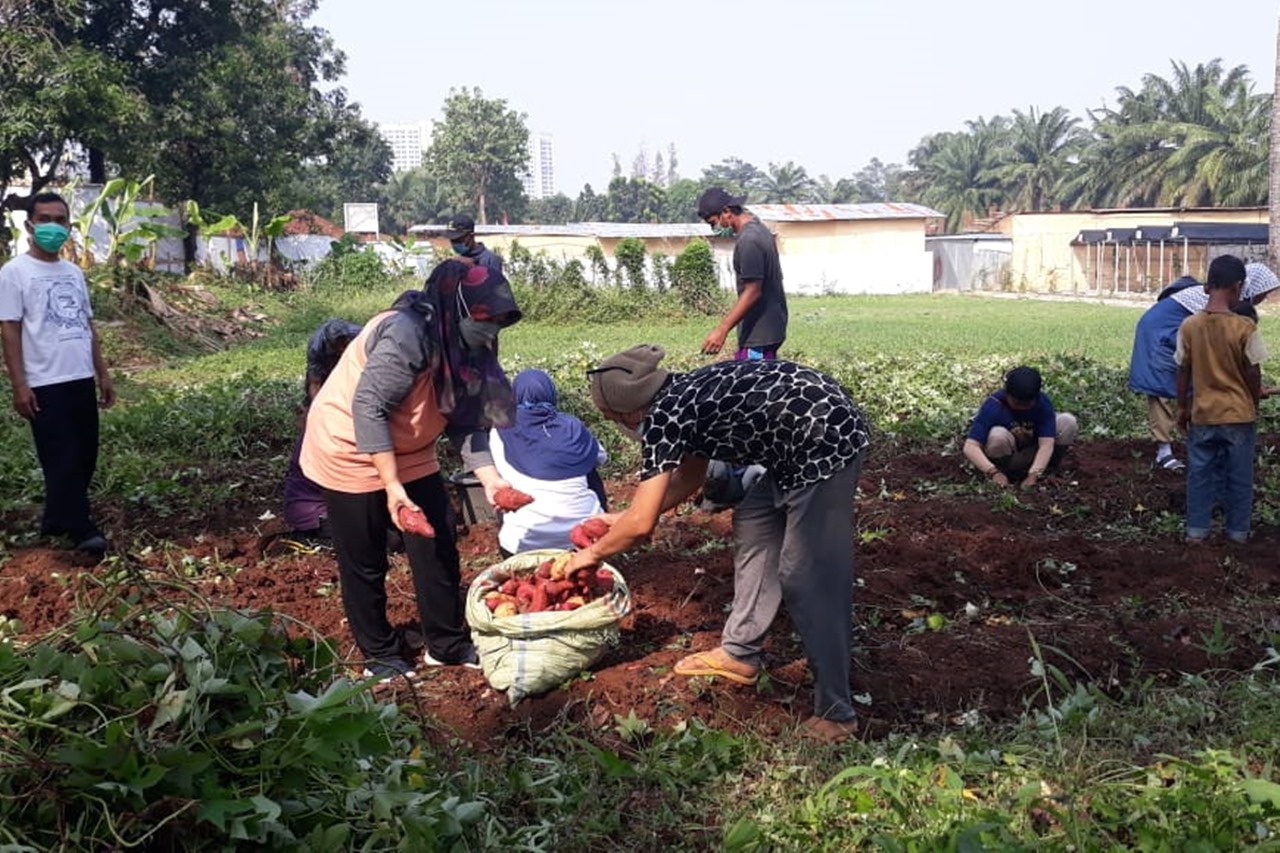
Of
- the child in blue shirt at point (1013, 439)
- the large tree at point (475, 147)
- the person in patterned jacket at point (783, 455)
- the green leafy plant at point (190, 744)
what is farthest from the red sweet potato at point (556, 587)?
the large tree at point (475, 147)

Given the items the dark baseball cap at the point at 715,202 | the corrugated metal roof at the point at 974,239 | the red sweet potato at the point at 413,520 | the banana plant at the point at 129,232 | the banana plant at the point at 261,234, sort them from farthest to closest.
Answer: the corrugated metal roof at the point at 974,239, the banana plant at the point at 261,234, the banana plant at the point at 129,232, the dark baseball cap at the point at 715,202, the red sweet potato at the point at 413,520

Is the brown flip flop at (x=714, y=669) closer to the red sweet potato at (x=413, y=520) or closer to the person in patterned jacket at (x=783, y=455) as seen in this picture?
the person in patterned jacket at (x=783, y=455)

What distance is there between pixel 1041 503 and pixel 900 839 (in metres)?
4.46

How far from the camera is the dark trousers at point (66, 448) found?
19.0ft

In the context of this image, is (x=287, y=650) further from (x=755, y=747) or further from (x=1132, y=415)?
(x=1132, y=415)

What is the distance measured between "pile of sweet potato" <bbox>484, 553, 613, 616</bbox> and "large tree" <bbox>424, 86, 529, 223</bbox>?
6864 cm

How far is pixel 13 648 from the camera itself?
2.62 metres

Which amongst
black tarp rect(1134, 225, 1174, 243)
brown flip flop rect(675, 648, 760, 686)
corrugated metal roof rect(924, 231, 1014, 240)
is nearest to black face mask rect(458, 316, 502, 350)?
brown flip flop rect(675, 648, 760, 686)

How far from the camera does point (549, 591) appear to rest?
4367 mm

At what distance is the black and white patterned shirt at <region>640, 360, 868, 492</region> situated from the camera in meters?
3.69

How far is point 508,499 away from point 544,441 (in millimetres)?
423

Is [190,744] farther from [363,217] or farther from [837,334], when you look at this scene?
[363,217]

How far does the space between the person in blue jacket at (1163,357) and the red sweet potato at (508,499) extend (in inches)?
184

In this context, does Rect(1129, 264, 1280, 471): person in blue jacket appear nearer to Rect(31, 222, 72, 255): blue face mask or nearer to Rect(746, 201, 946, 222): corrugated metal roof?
Rect(31, 222, 72, 255): blue face mask
